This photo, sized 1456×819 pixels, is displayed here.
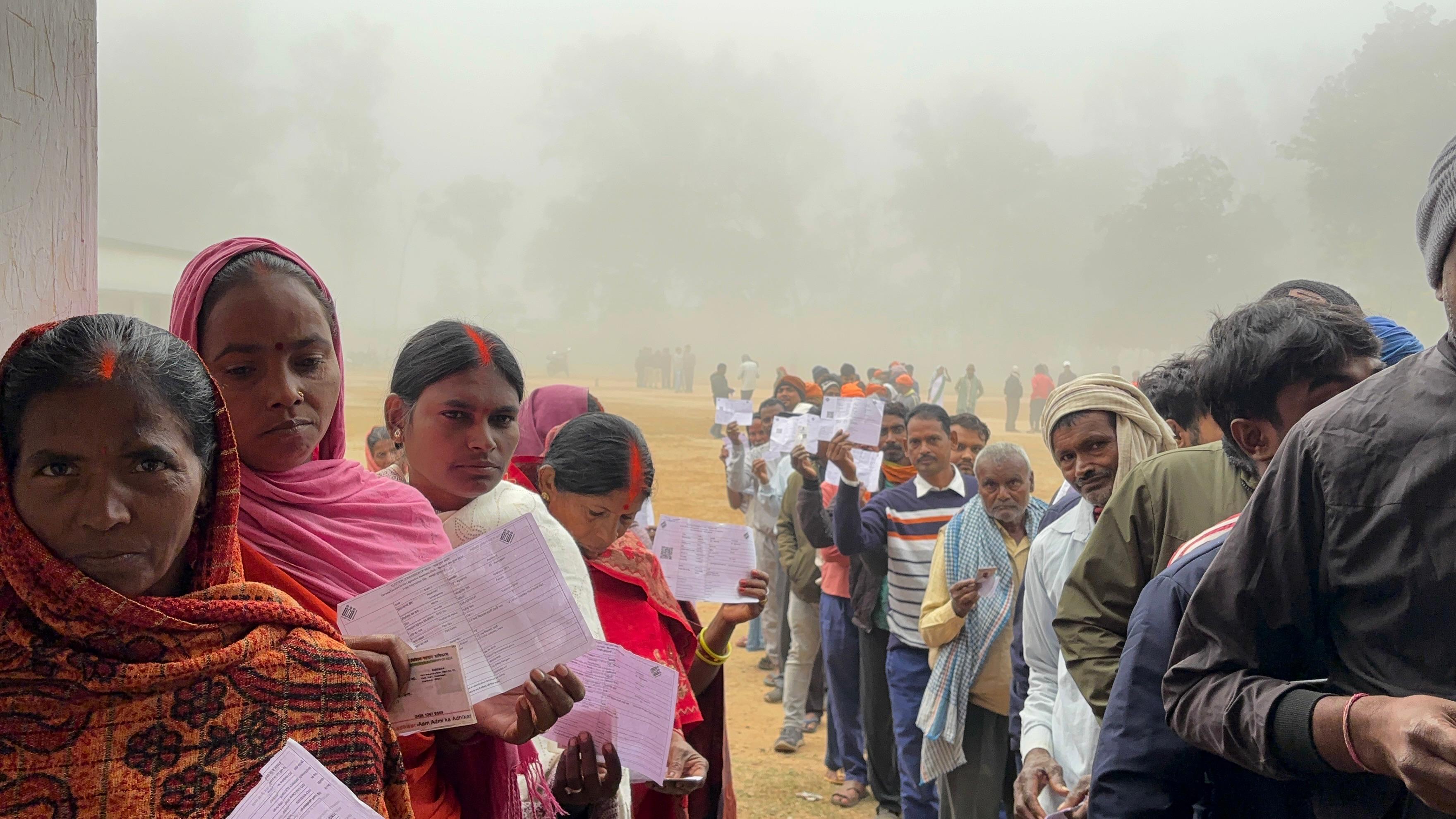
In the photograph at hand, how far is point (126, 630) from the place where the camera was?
1.21 metres

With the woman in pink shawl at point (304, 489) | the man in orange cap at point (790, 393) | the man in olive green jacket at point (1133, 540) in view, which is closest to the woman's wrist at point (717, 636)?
the man in olive green jacket at point (1133, 540)

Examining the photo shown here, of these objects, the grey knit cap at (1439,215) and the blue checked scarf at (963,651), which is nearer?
the grey knit cap at (1439,215)

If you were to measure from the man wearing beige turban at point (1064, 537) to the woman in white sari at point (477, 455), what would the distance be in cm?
125

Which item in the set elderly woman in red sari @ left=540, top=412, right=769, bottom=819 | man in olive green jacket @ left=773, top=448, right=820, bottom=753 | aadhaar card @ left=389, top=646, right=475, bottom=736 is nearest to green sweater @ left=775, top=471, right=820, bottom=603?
man in olive green jacket @ left=773, top=448, right=820, bottom=753

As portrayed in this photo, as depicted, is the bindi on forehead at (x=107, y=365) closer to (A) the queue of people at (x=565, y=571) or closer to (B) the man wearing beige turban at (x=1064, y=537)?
(A) the queue of people at (x=565, y=571)

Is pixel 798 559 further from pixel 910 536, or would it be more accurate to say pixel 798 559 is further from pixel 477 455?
pixel 477 455

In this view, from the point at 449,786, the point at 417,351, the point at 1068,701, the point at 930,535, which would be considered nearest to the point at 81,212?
the point at 417,351

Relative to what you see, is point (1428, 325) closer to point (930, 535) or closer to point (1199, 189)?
point (1199, 189)

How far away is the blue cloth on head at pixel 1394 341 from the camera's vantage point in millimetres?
2697

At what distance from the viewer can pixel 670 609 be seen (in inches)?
116

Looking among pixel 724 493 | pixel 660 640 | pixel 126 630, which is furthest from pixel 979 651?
pixel 724 493

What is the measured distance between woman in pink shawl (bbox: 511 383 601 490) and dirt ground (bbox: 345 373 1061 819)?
46 centimetres

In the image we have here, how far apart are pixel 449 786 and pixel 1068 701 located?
5.69ft

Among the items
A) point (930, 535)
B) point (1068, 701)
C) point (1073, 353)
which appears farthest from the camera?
point (1073, 353)
